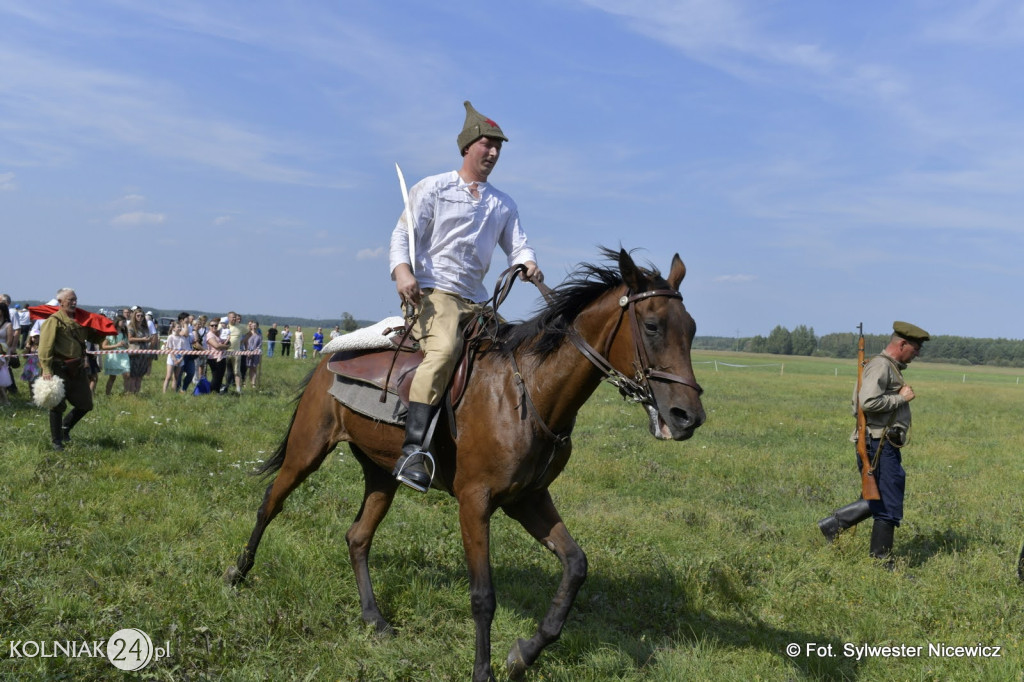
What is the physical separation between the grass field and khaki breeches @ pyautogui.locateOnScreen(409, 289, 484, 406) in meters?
1.73

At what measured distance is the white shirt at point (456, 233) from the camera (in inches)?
202

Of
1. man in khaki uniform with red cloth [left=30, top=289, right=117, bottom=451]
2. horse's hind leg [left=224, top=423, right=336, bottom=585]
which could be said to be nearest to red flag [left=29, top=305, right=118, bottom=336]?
man in khaki uniform with red cloth [left=30, top=289, right=117, bottom=451]

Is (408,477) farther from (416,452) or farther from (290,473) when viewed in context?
(290,473)

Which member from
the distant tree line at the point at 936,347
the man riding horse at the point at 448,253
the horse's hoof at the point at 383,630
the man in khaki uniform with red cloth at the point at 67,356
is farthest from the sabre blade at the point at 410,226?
the distant tree line at the point at 936,347

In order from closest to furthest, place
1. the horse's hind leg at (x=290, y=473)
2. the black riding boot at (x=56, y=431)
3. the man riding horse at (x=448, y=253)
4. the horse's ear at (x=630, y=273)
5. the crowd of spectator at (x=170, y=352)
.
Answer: the horse's ear at (x=630, y=273), the man riding horse at (x=448, y=253), the horse's hind leg at (x=290, y=473), the black riding boot at (x=56, y=431), the crowd of spectator at (x=170, y=352)

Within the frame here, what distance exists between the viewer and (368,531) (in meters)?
5.98

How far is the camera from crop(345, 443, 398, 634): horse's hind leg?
5.57 metres

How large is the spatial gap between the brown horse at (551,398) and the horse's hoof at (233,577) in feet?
6.02

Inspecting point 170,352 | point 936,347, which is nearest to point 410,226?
point 170,352

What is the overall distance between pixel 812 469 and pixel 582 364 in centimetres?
894

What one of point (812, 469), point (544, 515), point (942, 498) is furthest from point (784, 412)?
point (544, 515)

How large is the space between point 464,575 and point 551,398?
7.93 ft

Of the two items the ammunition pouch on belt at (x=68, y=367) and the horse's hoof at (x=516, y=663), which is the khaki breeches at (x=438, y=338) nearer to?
the horse's hoof at (x=516, y=663)

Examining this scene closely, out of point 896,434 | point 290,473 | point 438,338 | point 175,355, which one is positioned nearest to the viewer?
point 438,338
